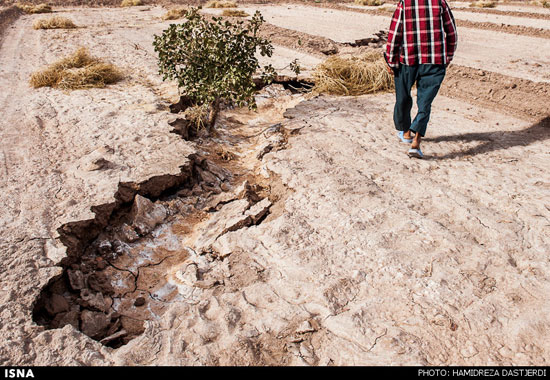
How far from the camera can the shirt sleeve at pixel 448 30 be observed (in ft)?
11.9

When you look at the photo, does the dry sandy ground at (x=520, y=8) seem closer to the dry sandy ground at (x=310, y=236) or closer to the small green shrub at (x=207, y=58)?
the dry sandy ground at (x=310, y=236)

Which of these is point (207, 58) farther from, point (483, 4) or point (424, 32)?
point (483, 4)

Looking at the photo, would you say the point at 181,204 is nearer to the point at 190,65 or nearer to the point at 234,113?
the point at 190,65

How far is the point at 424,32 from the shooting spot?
366 cm

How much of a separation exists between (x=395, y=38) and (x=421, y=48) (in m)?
0.24

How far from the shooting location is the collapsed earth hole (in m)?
Result: 2.51

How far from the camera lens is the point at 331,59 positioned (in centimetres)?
664

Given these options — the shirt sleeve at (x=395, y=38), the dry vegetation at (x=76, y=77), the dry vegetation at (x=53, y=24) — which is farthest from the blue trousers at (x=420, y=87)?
the dry vegetation at (x=53, y=24)

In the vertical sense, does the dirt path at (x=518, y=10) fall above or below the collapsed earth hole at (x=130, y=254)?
above

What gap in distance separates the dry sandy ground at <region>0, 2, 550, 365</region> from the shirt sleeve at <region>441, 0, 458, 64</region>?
974 mm

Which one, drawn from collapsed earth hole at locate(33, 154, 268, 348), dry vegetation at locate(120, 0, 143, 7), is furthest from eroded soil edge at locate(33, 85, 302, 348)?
dry vegetation at locate(120, 0, 143, 7)

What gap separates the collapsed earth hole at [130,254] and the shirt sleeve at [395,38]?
5.55ft

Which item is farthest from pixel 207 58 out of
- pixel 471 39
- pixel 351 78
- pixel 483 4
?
pixel 483 4

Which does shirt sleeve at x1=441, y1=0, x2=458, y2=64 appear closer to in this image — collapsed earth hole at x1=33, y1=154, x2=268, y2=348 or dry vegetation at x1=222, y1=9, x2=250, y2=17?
collapsed earth hole at x1=33, y1=154, x2=268, y2=348
